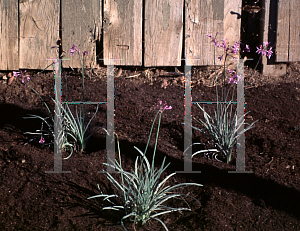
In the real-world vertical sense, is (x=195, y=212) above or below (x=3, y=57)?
below

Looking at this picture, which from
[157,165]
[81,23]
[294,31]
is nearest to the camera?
[157,165]

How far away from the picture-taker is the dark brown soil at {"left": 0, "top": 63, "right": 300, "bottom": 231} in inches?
73.9

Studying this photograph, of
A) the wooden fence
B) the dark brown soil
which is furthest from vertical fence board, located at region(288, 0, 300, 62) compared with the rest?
the dark brown soil

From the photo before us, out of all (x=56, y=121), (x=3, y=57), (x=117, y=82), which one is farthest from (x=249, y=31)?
(x=3, y=57)

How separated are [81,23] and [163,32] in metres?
0.94

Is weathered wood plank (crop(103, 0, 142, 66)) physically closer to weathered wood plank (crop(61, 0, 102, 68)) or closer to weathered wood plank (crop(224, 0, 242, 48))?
weathered wood plank (crop(61, 0, 102, 68))

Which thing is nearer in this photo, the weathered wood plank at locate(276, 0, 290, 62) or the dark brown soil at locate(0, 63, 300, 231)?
the dark brown soil at locate(0, 63, 300, 231)

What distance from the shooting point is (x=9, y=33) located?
360 cm

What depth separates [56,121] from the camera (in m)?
2.44

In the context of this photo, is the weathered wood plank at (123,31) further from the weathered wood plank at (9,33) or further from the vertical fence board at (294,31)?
the vertical fence board at (294,31)

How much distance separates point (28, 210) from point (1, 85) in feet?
6.95

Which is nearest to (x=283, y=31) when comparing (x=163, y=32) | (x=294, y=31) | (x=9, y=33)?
(x=294, y=31)

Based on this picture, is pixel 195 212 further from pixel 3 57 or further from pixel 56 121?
pixel 3 57

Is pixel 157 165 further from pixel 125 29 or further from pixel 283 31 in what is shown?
pixel 283 31
